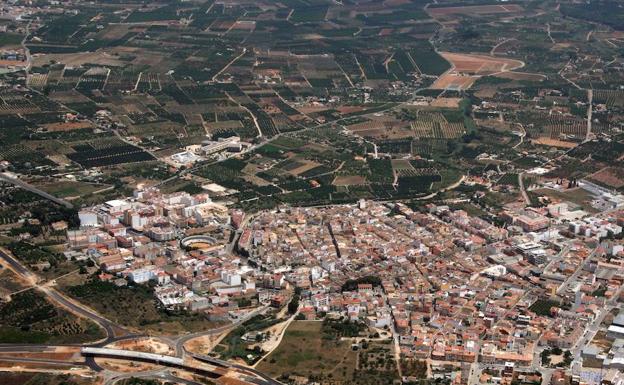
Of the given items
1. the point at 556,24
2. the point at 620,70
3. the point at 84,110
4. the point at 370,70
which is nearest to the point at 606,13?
the point at 556,24

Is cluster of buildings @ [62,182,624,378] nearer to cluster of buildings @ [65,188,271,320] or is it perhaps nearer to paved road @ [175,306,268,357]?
cluster of buildings @ [65,188,271,320]

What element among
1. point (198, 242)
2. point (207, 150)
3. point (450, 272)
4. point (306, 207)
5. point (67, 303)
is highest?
point (67, 303)

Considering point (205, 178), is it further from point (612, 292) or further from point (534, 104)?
point (534, 104)

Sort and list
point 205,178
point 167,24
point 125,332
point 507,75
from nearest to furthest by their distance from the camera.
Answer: point 125,332, point 205,178, point 507,75, point 167,24

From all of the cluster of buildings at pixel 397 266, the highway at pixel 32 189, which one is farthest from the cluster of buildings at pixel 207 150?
the highway at pixel 32 189

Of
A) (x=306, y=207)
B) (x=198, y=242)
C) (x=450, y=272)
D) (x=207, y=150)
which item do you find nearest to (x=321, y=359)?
(x=450, y=272)

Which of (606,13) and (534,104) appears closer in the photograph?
(534,104)

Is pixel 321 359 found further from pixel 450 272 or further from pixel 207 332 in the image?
pixel 450 272

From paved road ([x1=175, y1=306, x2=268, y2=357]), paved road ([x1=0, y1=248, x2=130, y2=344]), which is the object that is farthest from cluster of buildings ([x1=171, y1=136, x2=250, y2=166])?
paved road ([x1=175, y1=306, x2=268, y2=357])
